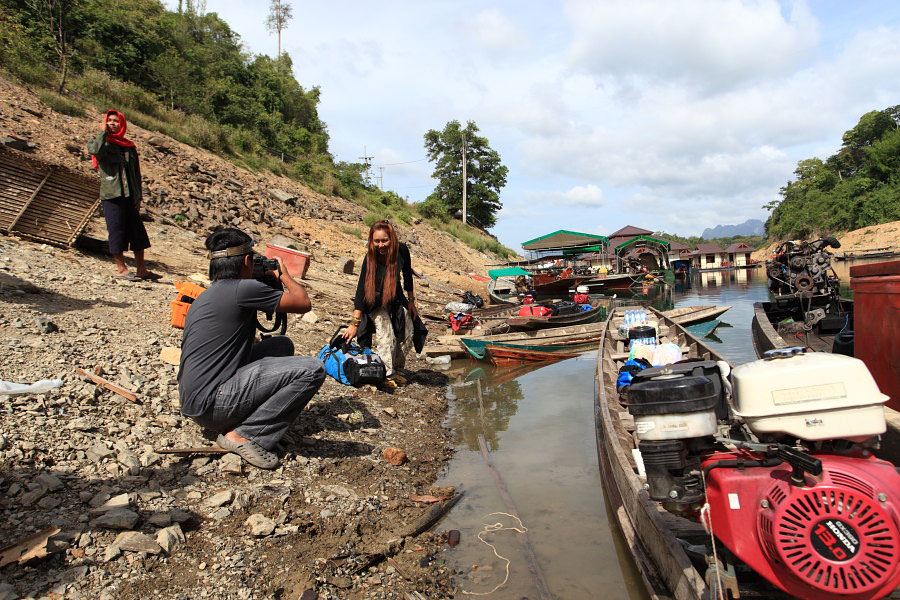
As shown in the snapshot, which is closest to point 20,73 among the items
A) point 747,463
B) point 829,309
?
point 747,463

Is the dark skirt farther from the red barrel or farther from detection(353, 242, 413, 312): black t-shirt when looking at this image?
the red barrel

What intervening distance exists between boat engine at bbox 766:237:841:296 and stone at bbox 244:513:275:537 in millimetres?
9918

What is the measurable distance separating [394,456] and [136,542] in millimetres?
2232

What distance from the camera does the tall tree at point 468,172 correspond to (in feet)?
166

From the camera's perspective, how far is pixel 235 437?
358 cm

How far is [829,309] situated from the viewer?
9.28m

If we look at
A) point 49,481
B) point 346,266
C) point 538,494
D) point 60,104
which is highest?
point 60,104

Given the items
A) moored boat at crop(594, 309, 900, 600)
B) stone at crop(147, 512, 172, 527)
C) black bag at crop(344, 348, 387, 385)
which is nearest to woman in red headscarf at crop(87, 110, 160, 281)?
black bag at crop(344, 348, 387, 385)

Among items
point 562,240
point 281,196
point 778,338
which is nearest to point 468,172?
point 562,240

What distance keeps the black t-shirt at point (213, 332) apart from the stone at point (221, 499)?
56cm

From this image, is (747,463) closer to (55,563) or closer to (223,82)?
(55,563)

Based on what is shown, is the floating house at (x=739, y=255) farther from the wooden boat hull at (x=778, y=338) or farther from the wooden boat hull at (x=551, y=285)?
the wooden boat hull at (x=778, y=338)

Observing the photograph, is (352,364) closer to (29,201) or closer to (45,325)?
(45,325)

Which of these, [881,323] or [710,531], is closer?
[710,531]
